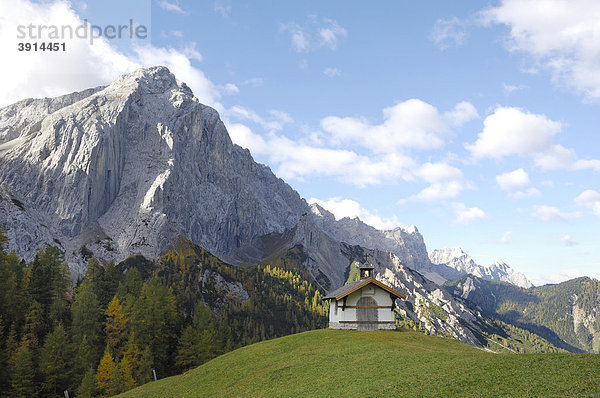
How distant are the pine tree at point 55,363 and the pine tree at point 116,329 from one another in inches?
485

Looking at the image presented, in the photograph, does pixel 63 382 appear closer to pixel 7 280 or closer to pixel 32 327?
pixel 32 327

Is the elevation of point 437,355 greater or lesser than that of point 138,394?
greater

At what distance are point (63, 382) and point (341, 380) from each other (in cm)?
6330

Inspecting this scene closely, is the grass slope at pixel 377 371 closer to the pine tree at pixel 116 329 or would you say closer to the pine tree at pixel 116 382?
the pine tree at pixel 116 382

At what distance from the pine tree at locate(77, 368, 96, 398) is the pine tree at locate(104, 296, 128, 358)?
16.0 m

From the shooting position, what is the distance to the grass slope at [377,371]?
19266 mm

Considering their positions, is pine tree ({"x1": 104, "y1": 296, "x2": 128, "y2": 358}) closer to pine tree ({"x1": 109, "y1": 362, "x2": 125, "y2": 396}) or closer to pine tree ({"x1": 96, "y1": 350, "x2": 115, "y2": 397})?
pine tree ({"x1": 96, "y1": 350, "x2": 115, "y2": 397})

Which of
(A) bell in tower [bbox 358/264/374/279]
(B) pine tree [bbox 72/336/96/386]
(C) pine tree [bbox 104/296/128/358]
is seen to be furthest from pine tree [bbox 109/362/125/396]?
(A) bell in tower [bbox 358/264/374/279]

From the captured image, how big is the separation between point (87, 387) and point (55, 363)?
30.4ft

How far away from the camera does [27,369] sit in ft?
192

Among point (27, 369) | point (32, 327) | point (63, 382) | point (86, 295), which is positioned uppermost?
point (86, 295)

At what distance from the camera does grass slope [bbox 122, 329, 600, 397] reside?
758 inches

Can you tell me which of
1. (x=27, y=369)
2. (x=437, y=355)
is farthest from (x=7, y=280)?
(x=437, y=355)

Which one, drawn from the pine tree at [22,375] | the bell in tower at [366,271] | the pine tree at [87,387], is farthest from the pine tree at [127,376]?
the bell in tower at [366,271]
